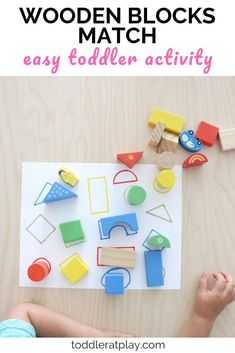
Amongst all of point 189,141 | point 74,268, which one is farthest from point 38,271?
point 189,141

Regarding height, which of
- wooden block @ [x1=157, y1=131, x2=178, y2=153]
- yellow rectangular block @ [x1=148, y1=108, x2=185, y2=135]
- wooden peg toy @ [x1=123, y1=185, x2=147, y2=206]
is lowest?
wooden peg toy @ [x1=123, y1=185, x2=147, y2=206]

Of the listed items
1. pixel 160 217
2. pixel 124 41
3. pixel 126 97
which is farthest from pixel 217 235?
pixel 124 41

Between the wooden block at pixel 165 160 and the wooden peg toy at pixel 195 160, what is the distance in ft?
0.10

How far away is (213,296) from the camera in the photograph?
82cm

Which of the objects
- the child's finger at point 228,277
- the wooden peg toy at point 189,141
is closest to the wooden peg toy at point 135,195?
the wooden peg toy at point 189,141

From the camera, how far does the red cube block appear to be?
0.84 metres

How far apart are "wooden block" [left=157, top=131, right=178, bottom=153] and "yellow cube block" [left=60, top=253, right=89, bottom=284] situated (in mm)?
277

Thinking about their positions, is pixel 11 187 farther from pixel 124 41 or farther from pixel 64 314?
pixel 124 41

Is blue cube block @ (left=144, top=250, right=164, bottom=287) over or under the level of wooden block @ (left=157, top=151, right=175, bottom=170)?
under

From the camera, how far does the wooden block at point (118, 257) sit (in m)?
0.82

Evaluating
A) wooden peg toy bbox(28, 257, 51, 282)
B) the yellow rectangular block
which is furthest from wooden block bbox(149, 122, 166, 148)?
wooden peg toy bbox(28, 257, 51, 282)

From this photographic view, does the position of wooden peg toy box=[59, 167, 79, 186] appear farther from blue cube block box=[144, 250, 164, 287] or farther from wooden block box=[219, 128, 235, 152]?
wooden block box=[219, 128, 235, 152]

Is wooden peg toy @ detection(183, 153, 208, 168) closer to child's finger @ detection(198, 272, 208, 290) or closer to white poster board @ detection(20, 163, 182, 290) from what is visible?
white poster board @ detection(20, 163, 182, 290)
